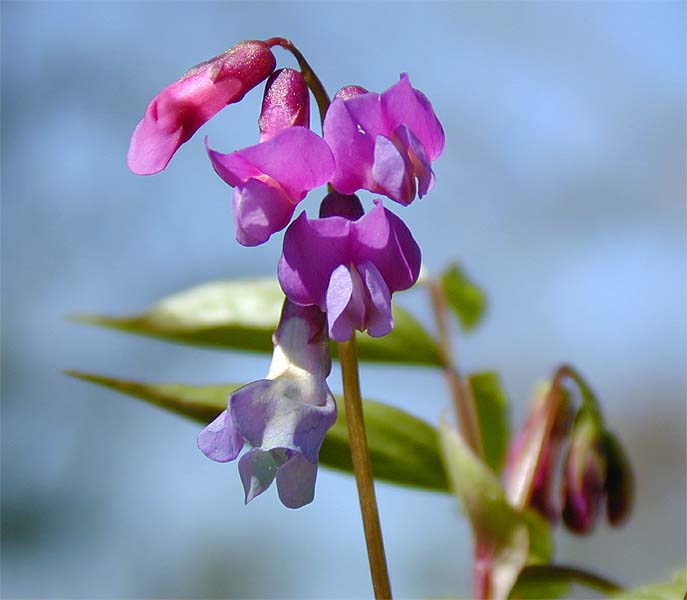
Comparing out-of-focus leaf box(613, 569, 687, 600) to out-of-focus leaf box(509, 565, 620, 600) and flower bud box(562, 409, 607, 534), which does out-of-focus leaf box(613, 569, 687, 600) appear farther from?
flower bud box(562, 409, 607, 534)

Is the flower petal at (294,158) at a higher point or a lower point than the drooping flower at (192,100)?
lower

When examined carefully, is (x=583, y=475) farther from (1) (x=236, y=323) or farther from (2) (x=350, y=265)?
(2) (x=350, y=265)

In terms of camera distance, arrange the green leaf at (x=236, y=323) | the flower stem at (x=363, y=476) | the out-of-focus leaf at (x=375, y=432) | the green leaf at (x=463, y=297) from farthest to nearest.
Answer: the green leaf at (x=463, y=297) < the green leaf at (x=236, y=323) < the out-of-focus leaf at (x=375, y=432) < the flower stem at (x=363, y=476)

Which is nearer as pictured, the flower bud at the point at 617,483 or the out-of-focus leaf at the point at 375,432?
the out-of-focus leaf at the point at 375,432

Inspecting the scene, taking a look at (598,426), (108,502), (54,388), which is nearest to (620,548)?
(108,502)

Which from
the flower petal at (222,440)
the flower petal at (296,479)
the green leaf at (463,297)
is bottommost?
the flower petal at (296,479)

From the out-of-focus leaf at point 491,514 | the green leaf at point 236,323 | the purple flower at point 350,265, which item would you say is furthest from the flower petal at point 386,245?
the green leaf at point 236,323

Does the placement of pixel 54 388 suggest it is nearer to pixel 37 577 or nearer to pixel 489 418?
pixel 37 577

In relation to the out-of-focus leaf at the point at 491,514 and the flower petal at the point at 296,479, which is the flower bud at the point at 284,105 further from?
the out-of-focus leaf at the point at 491,514
